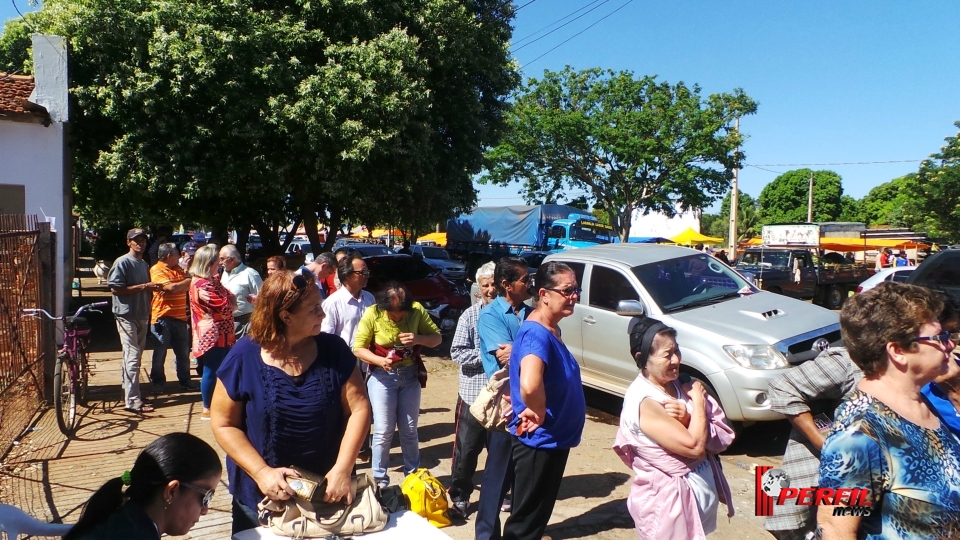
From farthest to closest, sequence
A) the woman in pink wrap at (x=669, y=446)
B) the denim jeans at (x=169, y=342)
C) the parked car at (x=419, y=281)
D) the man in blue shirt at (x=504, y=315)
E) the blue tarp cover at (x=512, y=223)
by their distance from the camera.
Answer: the blue tarp cover at (x=512, y=223) → the parked car at (x=419, y=281) → the denim jeans at (x=169, y=342) → the man in blue shirt at (x=504, y=315) → the woman in pink wrap at (x=669, y=446)

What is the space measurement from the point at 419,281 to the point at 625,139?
681 inches

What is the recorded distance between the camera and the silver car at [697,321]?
5918 millimetres

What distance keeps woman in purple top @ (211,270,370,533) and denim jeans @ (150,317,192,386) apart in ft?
17.1

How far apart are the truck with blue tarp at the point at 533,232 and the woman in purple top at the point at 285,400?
22.6 metres

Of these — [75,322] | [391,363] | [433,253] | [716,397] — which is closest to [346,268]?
[391,363]

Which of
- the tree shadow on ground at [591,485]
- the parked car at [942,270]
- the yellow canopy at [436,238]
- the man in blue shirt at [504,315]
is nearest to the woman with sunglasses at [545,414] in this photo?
the man in blue shirt at [504,315]

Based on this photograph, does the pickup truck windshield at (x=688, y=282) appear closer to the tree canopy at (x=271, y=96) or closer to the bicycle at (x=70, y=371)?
the bicycle at (x=70, y=371)

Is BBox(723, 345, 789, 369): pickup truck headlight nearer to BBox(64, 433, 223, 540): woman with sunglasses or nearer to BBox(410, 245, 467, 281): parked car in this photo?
Result: BBox(64, 433, 223, 540): woman with sunglasses

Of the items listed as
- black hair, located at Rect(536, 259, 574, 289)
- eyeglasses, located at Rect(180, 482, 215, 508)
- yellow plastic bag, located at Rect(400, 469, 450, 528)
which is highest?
black hair, located at Rect(536, 259, 574, 289)

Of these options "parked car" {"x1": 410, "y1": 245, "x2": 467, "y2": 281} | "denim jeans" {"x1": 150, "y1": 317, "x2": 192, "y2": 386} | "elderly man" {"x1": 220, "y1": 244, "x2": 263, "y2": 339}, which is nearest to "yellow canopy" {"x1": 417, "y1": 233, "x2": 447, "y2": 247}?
"parked car" {"x1": 410, "y1": 245, "x2": 467, "y2": 281}

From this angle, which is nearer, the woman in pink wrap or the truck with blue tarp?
the woman in pink wrap

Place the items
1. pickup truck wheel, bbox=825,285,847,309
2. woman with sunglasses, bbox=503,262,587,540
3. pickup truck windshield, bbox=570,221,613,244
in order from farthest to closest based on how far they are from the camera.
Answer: pickup truck windshield, bbox=570,221,613,244 < pickup truck wheel, bbox=825,285,847,309 < woman with sunglasses, bbox=503,262,587,540

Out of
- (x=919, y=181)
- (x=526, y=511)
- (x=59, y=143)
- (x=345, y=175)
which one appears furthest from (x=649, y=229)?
(x=526, y=511)

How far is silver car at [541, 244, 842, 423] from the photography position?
5.92 metres
